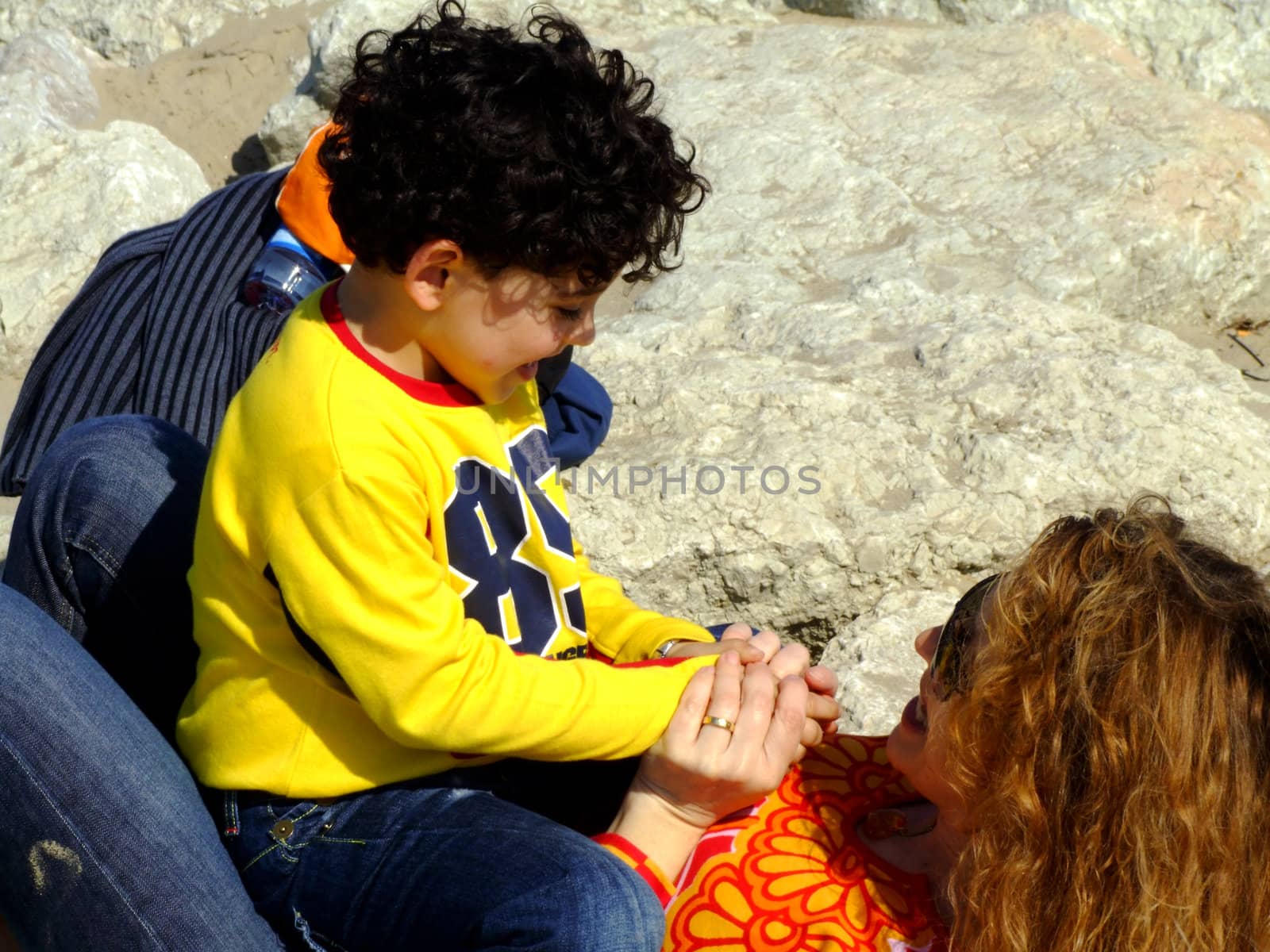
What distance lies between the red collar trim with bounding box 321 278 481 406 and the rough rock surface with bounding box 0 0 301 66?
5.37 metres

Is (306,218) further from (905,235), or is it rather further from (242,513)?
(905,235)

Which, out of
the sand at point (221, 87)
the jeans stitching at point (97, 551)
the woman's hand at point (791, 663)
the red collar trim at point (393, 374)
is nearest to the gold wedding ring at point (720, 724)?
the woman's hand at point (791, 663)

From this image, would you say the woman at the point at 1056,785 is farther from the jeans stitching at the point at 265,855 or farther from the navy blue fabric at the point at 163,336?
the navy blue fabric at the point at 163,336

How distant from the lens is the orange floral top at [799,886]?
1.50 m

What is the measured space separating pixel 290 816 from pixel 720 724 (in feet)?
1.90

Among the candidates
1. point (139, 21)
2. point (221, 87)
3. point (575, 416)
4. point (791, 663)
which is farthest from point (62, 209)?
point (791, 663)

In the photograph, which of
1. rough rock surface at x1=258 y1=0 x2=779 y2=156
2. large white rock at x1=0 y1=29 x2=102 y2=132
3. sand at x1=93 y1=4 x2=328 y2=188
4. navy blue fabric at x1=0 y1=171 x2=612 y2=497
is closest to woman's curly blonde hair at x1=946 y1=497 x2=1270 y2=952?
navy blue fabric at x1=0 y1=171 x2=612 y2=497

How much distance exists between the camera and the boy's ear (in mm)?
1556

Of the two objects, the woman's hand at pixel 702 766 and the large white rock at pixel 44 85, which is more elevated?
the woman's hand at pixel 702 766

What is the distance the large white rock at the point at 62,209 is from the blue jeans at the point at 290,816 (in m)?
3.14

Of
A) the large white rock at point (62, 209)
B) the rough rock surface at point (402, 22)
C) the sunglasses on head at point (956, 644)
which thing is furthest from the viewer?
the rough rock surface at point (402, 22)

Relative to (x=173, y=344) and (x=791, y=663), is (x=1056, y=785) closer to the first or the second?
(x=791, y=663)

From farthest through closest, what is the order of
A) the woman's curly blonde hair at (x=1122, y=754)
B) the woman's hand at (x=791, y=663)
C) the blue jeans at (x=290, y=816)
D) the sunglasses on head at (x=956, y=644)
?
the woman's hand at (x=791, y=663) < the sunglasses on head at (x=956, y=644) < the blue jeans at (x=290, y=816) < the woman's curly blonde hair at (x=1122, y=754)

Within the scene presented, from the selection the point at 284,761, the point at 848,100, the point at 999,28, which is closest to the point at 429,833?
the point at 284,761
